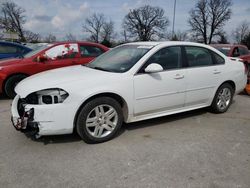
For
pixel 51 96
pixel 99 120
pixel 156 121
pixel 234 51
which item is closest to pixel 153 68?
pixel 99 120

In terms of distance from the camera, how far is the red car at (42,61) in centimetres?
563

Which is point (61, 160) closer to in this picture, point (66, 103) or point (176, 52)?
point (66, 103)

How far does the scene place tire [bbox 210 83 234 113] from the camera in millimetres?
4578

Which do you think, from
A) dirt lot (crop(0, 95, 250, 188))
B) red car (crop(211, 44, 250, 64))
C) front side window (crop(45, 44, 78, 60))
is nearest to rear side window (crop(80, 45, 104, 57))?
front side window (crop(45, 44, 78, 60))

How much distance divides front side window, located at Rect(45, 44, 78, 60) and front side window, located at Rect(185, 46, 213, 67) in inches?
135

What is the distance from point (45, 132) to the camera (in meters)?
3.03

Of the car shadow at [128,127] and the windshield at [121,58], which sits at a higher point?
the windshield at [121,58]

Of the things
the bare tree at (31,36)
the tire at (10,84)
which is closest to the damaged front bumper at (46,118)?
the tire at (10,84)

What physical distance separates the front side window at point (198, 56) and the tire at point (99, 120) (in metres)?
1.71

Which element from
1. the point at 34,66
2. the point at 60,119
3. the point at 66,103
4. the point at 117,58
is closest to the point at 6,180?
the point at 60,119

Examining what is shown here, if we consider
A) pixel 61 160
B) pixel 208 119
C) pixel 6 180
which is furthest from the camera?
pixel 208 119

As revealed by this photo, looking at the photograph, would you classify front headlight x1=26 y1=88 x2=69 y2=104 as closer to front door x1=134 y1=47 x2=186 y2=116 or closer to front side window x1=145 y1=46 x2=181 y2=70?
front door x1=134 y1=47 x2=186 y2=116

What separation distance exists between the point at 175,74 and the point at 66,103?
1.90 metres

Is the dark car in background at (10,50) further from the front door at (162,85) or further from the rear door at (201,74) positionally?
the rear door at (201,74)
